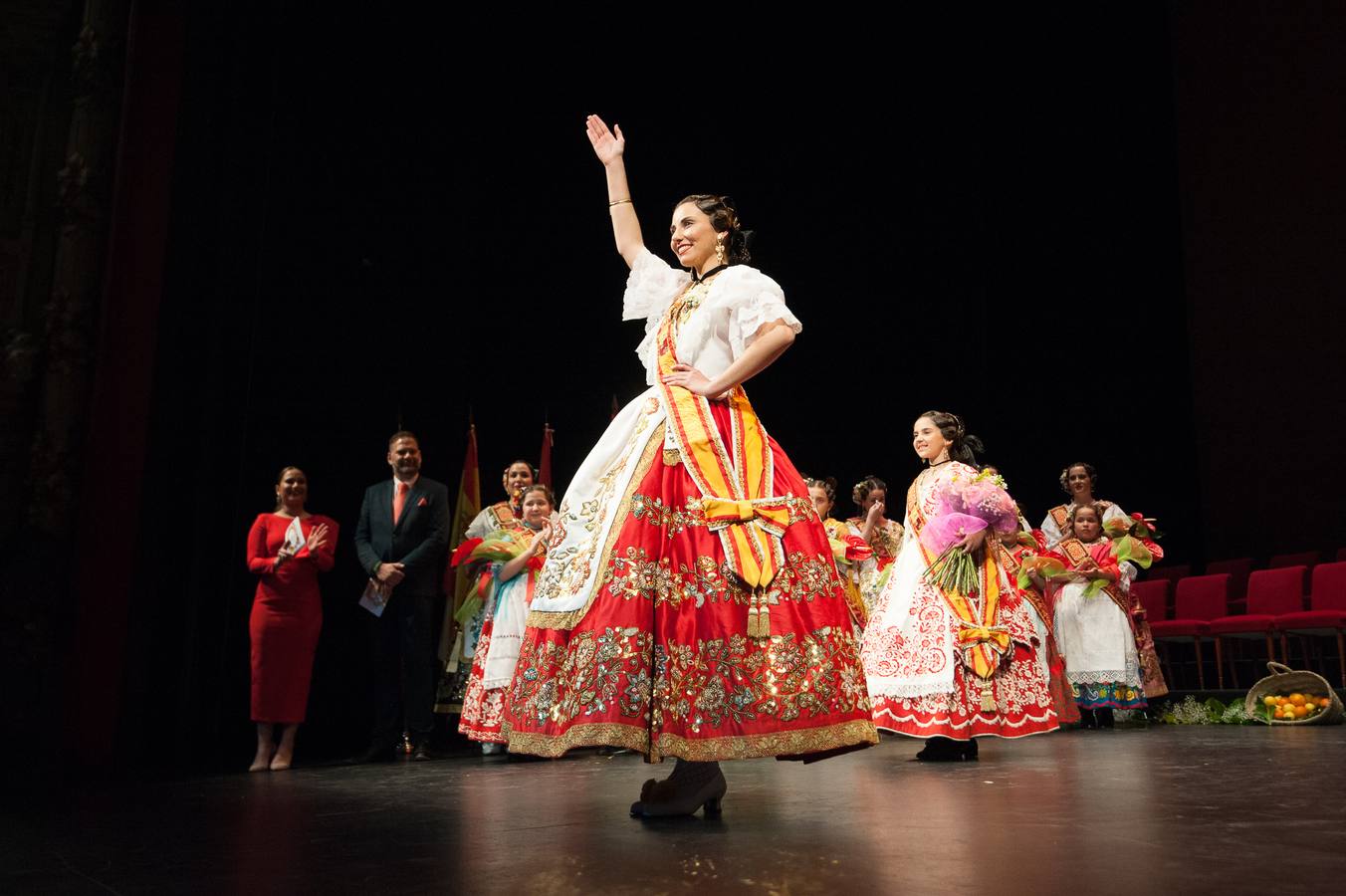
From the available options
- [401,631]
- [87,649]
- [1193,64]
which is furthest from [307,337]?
[1193,64]

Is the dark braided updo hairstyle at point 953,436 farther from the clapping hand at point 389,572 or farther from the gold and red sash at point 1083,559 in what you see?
the gold and red sash at point 1083,559

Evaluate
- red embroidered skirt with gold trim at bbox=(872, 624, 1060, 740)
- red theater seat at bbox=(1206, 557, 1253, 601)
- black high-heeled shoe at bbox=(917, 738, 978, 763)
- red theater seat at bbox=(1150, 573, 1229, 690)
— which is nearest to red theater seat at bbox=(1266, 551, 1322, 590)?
red theater seat at bbox=(1206, 557, 1253, 601)

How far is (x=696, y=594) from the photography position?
7.86ft

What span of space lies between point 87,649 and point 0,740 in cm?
41

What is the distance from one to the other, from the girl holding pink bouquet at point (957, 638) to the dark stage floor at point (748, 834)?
423 mm

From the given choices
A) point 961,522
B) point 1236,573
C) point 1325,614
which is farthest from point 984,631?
point 1236,573

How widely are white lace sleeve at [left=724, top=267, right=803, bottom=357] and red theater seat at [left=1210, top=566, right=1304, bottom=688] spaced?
5449 millimetres

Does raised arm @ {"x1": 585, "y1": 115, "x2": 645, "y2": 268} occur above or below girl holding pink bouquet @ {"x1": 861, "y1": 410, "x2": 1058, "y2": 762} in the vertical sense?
above

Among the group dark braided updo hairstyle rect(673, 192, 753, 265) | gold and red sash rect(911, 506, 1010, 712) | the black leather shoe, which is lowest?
the black leather shoe

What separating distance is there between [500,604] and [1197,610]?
17.1 feet

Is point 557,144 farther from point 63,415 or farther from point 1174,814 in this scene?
point 1174,814

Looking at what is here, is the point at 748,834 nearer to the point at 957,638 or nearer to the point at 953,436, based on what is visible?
the point at 957,638

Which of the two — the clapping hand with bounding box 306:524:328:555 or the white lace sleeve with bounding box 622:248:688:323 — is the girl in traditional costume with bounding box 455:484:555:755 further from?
the white lace sleeve with bounding box 622:248:688:323

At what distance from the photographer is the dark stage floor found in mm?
1726
